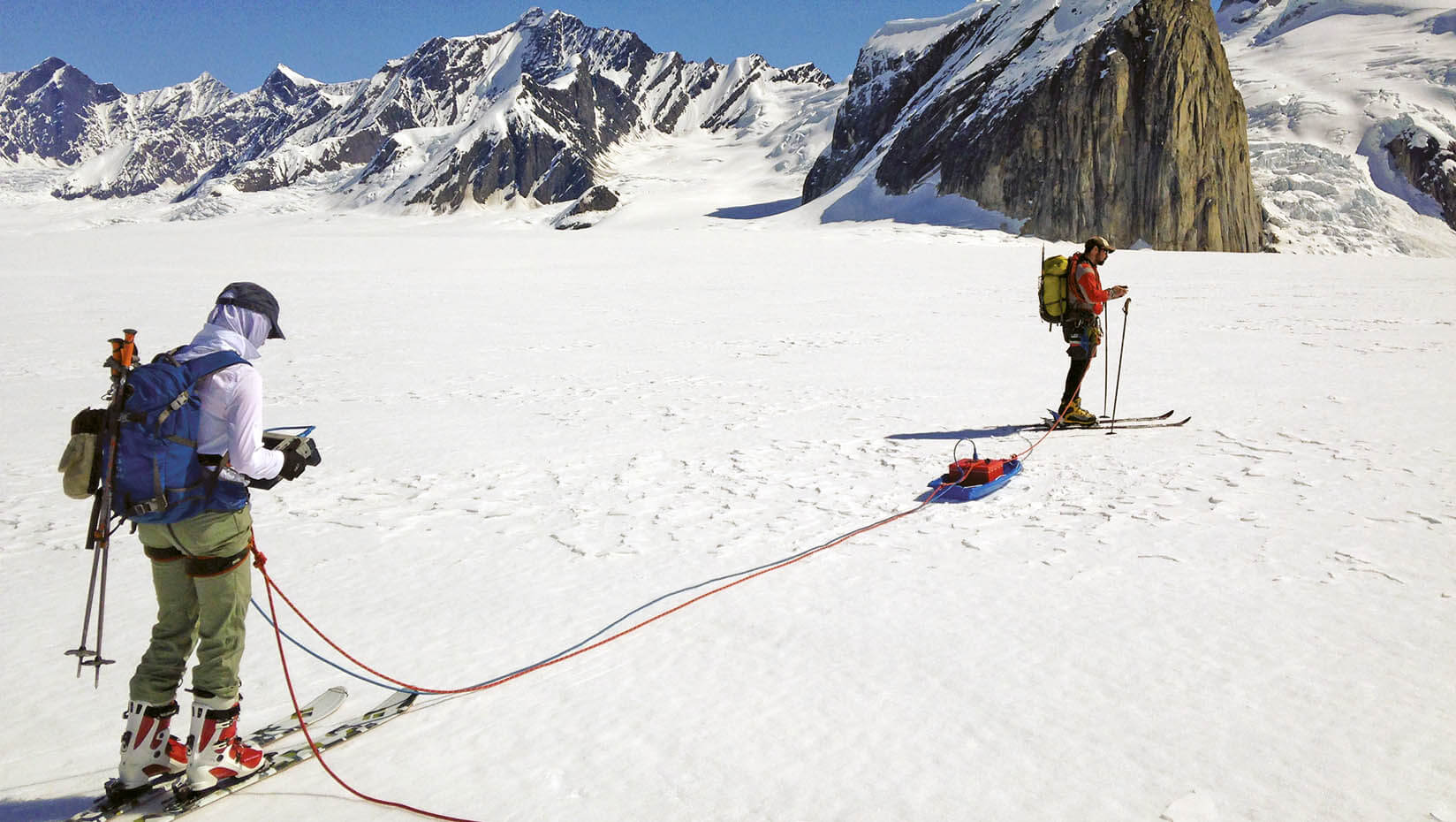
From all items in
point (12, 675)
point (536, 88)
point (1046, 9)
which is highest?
point (536, 88)

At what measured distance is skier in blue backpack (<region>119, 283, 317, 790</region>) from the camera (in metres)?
3.18

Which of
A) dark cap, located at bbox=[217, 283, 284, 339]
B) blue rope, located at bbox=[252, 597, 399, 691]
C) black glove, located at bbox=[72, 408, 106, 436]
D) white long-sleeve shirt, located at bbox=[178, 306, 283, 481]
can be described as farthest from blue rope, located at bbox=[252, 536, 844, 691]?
dark cap, located at bbox=[217, 283, 284, 339]

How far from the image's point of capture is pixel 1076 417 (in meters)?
8.88

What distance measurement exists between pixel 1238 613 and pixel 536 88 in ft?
563

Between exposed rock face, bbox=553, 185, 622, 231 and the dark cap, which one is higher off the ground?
exposed rock face, bbox=553, 185, 622, 231

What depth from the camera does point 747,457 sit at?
8.06m

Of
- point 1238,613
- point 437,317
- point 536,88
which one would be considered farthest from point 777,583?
point 536,88

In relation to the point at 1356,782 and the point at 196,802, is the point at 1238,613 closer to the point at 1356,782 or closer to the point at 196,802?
the point at 1356,782

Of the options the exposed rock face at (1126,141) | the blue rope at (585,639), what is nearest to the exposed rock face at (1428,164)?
the exposed rock face at (1126,141)

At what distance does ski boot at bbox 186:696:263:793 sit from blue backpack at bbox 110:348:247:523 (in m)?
0.80

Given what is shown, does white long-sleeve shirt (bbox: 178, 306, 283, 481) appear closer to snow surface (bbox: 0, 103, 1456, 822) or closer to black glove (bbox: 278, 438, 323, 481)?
black glove (bbox: 278, 438, 323, 481)

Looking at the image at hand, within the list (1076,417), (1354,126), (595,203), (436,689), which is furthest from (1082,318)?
(595,203)

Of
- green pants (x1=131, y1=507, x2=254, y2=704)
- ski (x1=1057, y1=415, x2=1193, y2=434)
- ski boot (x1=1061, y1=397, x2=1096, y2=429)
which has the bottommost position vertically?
ski (x1=1057, y1=415, x2=1193, y2=434)

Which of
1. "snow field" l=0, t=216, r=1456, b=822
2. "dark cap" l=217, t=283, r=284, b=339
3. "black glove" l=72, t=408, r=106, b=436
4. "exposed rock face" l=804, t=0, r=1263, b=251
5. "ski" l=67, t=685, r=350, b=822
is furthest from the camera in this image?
"exposed rock face" l=804, t=0, r=1263, b=251
